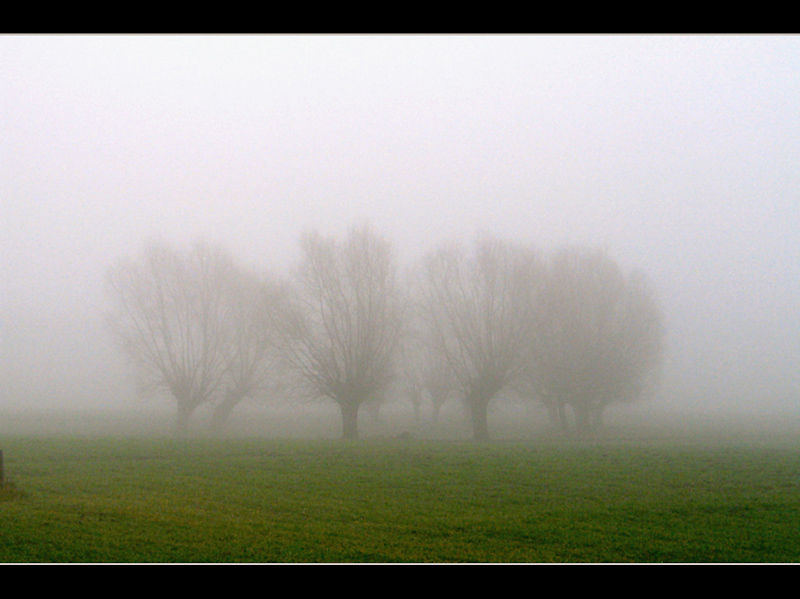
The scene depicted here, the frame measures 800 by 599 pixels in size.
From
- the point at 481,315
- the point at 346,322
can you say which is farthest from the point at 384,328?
the point at 481,315

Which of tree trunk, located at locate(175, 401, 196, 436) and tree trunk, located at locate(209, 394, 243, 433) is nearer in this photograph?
tree trunk, located at locate(175, 401, 196, 436)

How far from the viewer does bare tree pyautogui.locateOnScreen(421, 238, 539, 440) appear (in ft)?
115

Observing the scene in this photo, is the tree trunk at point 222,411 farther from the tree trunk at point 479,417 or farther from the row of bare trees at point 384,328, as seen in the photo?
the tree trunk at point 479,417

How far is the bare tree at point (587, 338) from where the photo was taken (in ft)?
126

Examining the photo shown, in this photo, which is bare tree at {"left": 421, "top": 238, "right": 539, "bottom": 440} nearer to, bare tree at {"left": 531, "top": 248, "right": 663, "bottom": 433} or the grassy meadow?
bare tree at {"left": 531, "top": 248, "right": 663, "bottom": 433}

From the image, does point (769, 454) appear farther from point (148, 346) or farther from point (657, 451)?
point (148, 346)

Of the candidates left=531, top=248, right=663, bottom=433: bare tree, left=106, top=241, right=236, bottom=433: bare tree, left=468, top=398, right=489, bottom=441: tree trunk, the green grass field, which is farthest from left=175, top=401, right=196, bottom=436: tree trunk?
left=531, top=248, right=663, bottom=433: bare tree

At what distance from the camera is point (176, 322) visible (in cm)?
3981

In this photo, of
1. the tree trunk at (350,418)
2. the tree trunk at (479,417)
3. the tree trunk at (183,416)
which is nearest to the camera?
the tree trunk at (350,418)

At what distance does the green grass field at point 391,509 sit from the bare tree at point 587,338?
17966 mm

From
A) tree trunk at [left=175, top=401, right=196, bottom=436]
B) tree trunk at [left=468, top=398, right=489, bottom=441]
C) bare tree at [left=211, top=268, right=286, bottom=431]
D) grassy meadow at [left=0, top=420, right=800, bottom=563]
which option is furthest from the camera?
bare tree at [left=211, top=268, right=286, bottom=431]

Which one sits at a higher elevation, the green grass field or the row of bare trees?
the row of bare trees

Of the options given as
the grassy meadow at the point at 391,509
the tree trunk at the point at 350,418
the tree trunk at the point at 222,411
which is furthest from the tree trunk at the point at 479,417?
the tree trunk at the point at 222,411

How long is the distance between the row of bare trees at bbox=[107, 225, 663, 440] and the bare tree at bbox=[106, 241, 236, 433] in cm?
8
